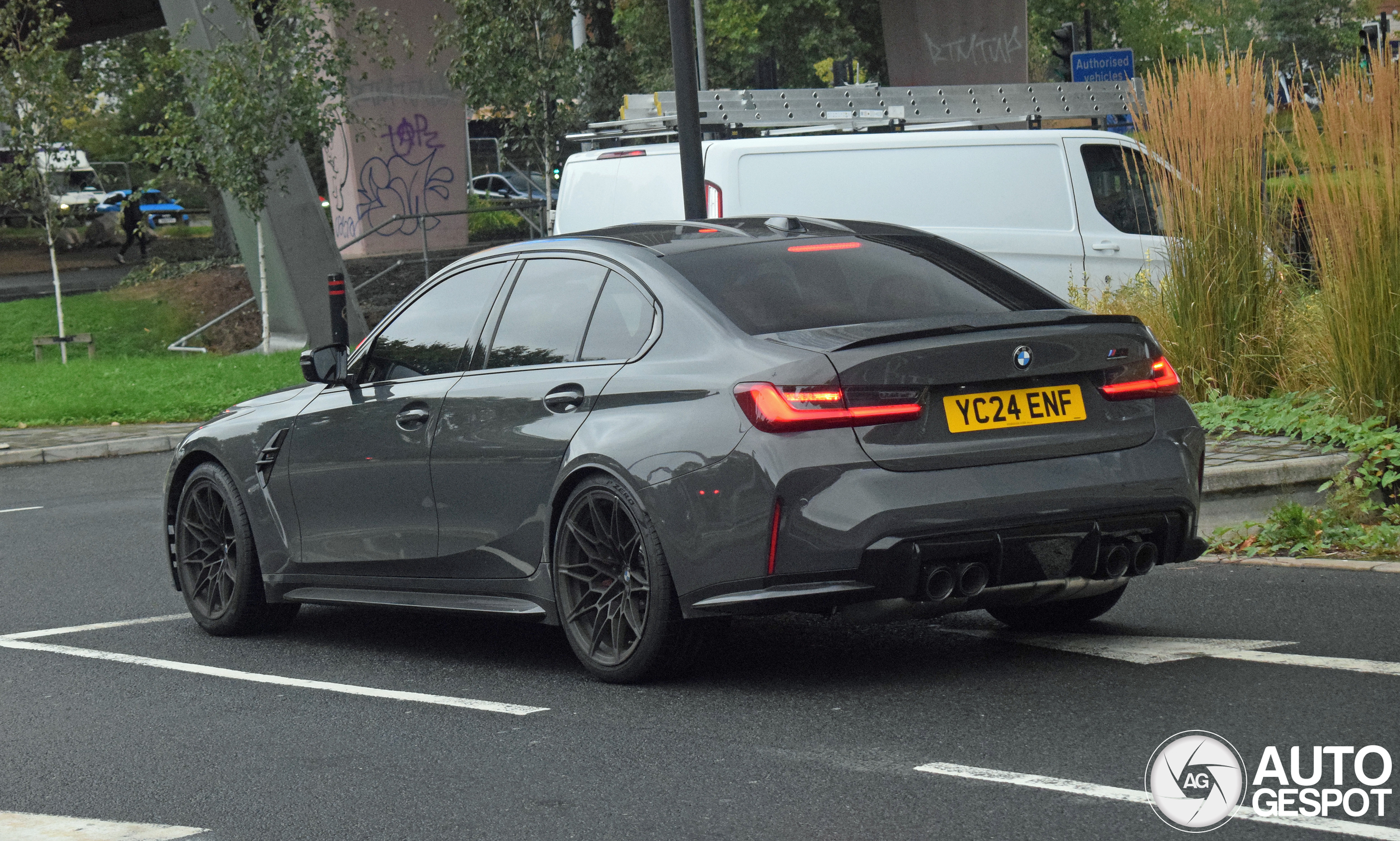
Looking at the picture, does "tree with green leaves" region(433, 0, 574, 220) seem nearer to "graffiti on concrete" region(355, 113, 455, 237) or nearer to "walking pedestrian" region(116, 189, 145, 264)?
"graffiti on concrete" region(355, 113, 455, 237)

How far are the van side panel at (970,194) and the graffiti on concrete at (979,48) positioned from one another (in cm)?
2229

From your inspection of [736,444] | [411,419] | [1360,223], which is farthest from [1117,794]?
[1360,223]

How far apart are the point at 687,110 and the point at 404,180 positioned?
19230 mm

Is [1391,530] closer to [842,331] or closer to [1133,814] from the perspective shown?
[842,331]

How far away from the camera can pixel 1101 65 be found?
29.2m

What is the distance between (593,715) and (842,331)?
1.40 metres

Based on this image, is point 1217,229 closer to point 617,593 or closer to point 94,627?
point 617,593

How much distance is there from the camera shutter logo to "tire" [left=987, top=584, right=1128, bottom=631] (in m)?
1.67

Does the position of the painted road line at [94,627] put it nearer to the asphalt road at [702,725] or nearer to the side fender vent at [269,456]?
the asphalt road at [702,725]

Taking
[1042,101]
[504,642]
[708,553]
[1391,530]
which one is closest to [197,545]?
[504,642]

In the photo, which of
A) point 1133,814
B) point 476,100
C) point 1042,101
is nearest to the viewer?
point 1133,814

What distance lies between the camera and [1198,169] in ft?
30.8

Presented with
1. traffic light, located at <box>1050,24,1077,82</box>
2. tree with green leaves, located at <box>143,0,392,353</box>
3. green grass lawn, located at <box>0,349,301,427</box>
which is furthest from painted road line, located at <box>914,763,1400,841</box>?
traffic light, located at <box>1050,24,1077,82</box>

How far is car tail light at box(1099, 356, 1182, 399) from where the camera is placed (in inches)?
217
